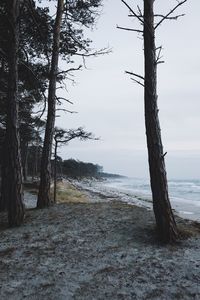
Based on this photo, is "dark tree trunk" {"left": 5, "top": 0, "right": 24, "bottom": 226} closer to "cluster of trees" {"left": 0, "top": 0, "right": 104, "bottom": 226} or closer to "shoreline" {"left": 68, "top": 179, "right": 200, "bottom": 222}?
"cluster of trees" {"left": 0, "top": 0, "right": 104, "bottom": 226}

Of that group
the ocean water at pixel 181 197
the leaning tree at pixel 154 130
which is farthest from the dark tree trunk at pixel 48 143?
the ocean water at pixel 181 197

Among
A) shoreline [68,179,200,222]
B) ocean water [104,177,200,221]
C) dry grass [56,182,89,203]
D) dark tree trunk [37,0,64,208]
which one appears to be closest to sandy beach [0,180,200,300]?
dark tree trunk [37,0,64,208]

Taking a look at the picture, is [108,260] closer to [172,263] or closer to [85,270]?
[85,270]

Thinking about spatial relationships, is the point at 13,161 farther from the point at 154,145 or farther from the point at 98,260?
the point at 98,260

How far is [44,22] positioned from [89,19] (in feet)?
6.01

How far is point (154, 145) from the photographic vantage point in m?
6.67

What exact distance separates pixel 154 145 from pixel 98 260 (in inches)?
96.7

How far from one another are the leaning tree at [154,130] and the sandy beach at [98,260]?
38 cm

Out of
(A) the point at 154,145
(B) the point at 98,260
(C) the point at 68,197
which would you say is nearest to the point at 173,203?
(C) the point at 68,197

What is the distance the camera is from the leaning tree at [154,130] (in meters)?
6.53

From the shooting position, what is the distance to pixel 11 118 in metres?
8.62

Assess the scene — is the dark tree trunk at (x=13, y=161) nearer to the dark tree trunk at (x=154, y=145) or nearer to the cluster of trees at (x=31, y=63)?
the cluster of trees at (x=31, y=63)

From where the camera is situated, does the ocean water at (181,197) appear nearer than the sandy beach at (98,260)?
No

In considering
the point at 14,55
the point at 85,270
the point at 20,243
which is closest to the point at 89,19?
the point at 14,55
